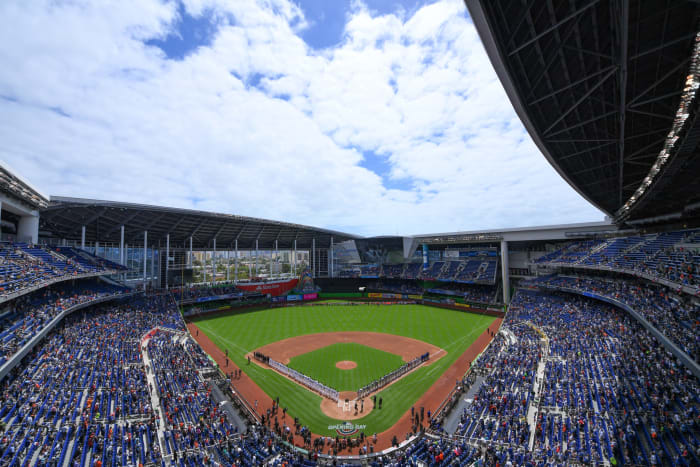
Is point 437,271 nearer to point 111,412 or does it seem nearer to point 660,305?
point 660,305

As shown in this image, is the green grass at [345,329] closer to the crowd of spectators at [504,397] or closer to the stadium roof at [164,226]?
the crowd of spectators at [504,397]

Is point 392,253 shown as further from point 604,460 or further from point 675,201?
point 604,460

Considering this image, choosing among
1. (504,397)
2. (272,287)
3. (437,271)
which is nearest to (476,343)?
(504,397)

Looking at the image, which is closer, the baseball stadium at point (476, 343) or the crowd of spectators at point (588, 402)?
the baseball stadium at point (476, 343)

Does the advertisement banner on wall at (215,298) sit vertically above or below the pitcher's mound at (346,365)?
above

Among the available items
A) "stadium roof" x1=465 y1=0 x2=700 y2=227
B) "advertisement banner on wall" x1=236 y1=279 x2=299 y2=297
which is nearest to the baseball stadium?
"stadium roof" x1=465 y1=0 x2=700 y2=227

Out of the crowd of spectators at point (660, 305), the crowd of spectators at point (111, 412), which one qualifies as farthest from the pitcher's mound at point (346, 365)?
the crowd of spectators at point (660, 305)

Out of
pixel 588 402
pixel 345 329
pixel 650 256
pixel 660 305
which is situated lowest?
pixel 345 329
